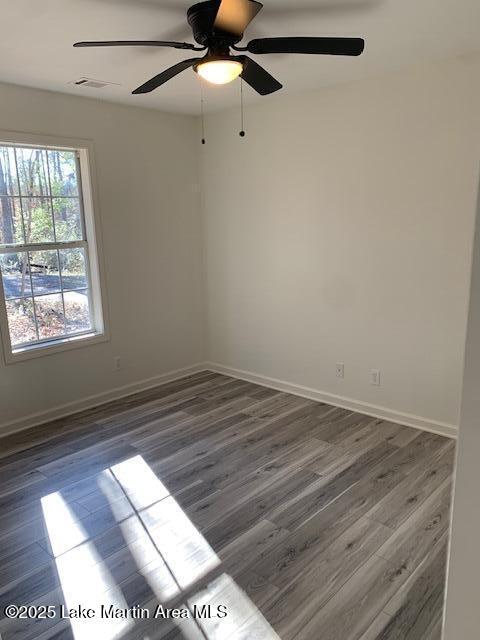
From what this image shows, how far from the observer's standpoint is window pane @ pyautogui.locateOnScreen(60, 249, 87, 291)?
155 inches

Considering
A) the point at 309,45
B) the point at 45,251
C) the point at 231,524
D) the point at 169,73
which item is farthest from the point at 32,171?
the point at 231,524

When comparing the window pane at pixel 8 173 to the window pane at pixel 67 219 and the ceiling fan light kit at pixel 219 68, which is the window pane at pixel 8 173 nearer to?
the window pane at pixel 67 219

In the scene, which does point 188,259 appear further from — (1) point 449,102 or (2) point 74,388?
(1) point 449,102

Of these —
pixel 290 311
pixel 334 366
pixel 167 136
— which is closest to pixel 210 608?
pixel 334 366

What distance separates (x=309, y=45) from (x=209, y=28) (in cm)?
49

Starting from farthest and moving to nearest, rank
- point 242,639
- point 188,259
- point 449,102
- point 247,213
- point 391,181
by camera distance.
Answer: point 188,259
point 247,213
point 391,181
point 449,102
point 242,639

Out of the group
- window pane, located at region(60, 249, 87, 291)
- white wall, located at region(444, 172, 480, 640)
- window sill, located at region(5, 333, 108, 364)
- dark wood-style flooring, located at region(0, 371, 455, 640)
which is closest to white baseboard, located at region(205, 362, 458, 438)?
dark wood-style flooring, located at region(0, 371, 455, 640)

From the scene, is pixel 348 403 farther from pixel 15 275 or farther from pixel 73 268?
pixel 15 275

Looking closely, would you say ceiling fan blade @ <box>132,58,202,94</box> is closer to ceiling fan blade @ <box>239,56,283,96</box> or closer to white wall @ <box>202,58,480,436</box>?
ceiling fan blade @ <box>239,56,283,96</box>

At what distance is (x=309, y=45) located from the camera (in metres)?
2.09

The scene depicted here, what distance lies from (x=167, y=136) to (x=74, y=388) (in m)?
2.48

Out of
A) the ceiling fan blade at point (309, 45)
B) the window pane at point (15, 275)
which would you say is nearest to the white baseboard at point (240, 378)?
the window pane at point (15, 275)

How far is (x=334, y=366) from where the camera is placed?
403 cm

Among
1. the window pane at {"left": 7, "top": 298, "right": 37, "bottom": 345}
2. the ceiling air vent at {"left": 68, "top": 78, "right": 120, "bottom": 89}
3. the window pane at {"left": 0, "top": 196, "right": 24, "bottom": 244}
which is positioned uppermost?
the ceiling air vent at {"left": 68, "top": 78, "right": 120, "bottom": 89}
